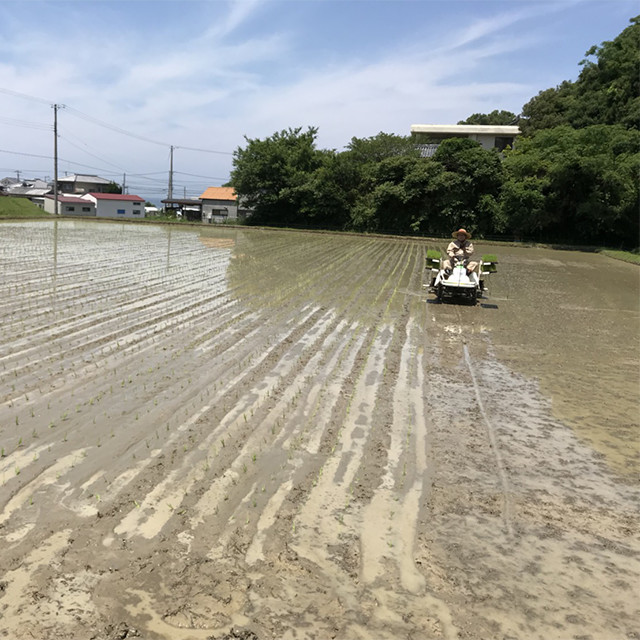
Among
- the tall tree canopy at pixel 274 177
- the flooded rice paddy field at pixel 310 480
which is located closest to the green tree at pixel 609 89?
the tall tree canopy at pixel 274 177

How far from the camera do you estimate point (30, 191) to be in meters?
71.2

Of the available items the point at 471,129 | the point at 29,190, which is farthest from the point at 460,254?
the point at 29,190

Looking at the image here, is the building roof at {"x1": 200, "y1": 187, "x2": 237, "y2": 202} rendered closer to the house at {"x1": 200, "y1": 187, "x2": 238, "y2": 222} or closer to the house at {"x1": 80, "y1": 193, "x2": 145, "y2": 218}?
the house at {"x1": 200, "y1": 187, "x2": 238, "y2": 222}

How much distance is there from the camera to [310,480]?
3336 mm

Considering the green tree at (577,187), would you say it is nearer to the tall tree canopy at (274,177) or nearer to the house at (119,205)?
the tall tree canopy at (274,177)

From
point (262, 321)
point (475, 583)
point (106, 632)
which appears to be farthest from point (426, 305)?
point (106, 632)

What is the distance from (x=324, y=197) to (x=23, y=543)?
113 ft

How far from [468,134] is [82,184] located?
52027 mm

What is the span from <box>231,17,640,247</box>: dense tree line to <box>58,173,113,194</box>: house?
133 feet

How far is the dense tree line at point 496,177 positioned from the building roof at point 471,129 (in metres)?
1.38

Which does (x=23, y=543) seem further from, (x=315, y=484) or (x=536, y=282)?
(x=536, y=282)

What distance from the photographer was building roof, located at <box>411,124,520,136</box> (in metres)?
41.5

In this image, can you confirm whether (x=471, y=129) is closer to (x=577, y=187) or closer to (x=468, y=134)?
(x=468, y=134)

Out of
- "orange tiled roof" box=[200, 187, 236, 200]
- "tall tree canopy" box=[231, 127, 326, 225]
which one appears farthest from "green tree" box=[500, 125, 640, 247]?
"orange tiled roof" box=[200, 187, 236, 200]
